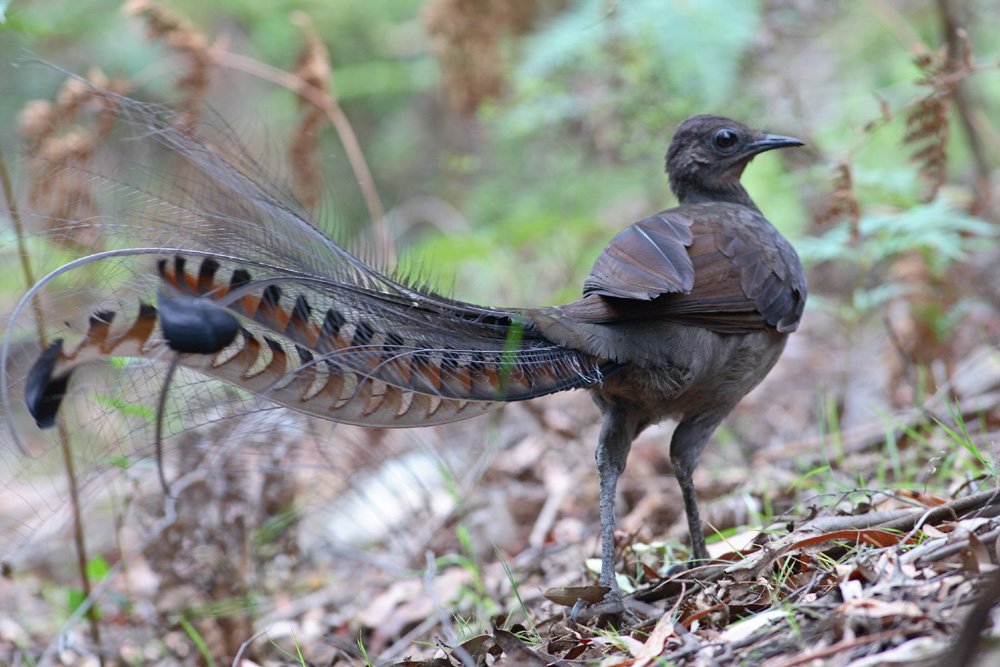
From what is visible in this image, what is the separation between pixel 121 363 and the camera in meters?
2.84

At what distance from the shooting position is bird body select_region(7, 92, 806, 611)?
8.83ft

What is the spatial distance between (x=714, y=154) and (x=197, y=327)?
2622mm

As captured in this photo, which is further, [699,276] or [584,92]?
[584,92]

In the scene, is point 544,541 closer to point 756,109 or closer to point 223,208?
point 223,208

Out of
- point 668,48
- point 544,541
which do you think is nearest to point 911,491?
point 544,541

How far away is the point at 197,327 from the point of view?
7.88 feet

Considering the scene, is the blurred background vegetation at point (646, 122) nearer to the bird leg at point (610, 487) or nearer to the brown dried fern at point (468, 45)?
the brown dried fern at point (468, 45)

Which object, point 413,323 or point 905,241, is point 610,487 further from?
point 905,241

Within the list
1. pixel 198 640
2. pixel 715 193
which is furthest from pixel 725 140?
pixel 198 640

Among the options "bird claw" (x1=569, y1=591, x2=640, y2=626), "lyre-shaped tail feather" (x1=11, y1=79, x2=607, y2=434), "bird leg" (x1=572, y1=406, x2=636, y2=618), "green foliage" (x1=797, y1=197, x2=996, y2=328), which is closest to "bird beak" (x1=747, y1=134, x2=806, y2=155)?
"green foliage" (x1=797, y1=197, x2=996, y2=328)

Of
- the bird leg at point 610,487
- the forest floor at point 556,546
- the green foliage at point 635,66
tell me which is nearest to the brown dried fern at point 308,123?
the forest floor at point 556,546

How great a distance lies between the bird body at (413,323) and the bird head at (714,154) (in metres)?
0.36

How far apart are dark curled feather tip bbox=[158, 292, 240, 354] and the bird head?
2.50 metres

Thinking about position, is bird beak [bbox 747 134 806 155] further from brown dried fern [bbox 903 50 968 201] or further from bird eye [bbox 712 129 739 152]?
brown dried fern [bbox 903 50 968 201]
